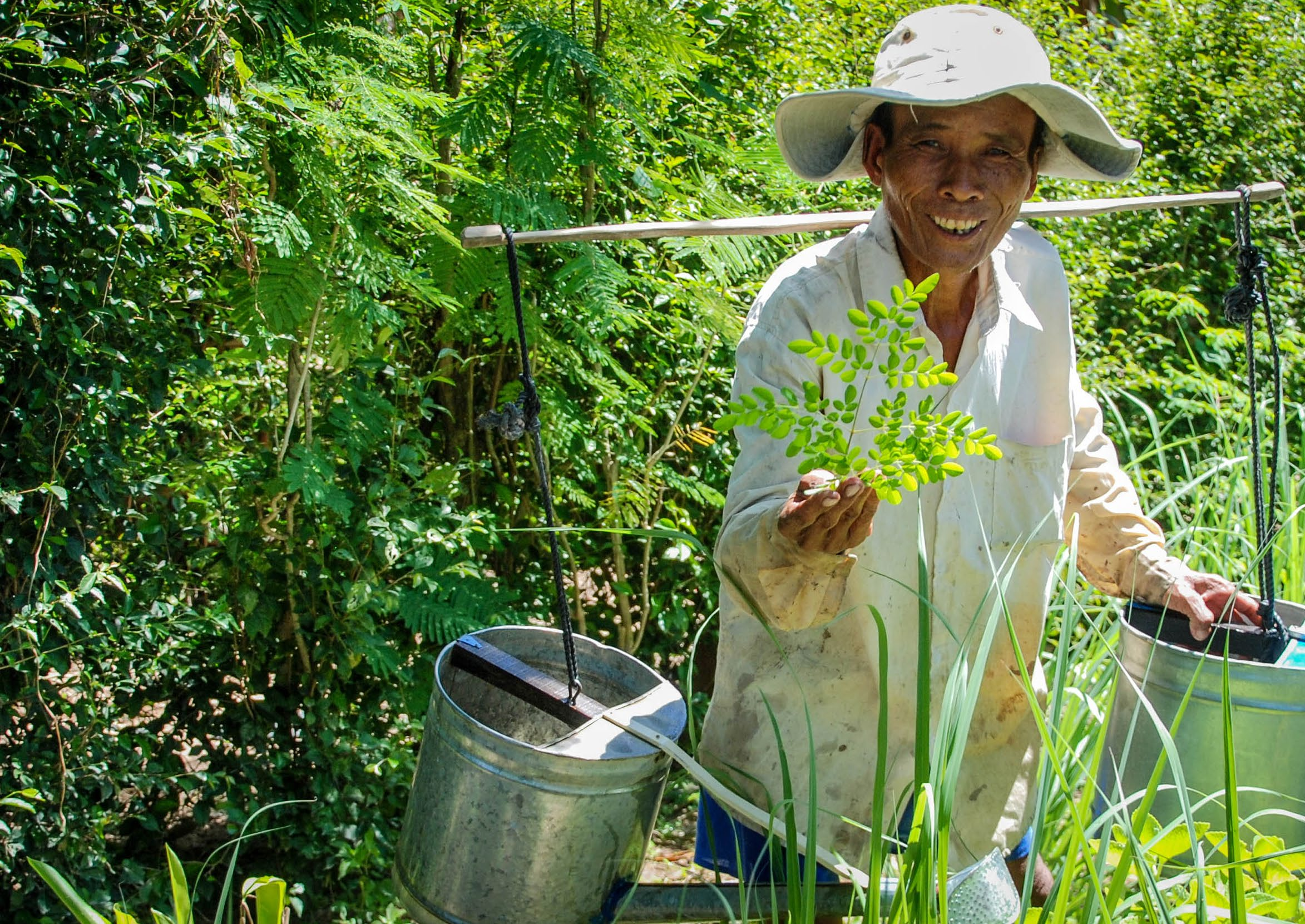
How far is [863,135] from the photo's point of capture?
2082mm

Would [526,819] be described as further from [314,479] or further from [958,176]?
[314,479]

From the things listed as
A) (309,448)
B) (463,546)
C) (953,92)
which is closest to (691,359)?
(463,546)

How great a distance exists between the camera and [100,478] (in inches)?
104

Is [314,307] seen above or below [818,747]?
above

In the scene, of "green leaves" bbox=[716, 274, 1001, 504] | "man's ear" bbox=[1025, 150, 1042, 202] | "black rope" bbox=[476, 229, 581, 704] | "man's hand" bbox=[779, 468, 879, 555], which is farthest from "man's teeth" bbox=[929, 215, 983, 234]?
"black rope" bbox=[476, 229, 581, 704]

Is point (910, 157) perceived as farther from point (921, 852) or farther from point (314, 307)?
point (314, 307)

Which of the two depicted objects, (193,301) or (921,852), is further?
(193,301)

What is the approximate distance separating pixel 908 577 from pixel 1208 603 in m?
0.56

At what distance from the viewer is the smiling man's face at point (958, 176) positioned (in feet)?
6.31

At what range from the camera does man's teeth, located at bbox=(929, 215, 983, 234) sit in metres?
1.93

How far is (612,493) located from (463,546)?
1.51 ft

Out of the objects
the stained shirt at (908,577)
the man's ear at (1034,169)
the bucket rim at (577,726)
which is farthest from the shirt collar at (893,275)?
the bucket rim at (577,726)

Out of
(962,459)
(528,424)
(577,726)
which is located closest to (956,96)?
(962,459)

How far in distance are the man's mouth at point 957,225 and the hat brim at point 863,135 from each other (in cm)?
17
